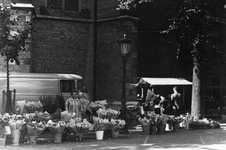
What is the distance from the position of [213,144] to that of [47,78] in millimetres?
→ 8399

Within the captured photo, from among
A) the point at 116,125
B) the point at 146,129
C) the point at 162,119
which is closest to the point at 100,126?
the point at 116,125

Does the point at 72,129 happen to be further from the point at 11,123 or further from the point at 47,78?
the point at 47,78

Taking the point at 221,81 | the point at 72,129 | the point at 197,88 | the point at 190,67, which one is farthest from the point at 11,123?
the point at 221,81

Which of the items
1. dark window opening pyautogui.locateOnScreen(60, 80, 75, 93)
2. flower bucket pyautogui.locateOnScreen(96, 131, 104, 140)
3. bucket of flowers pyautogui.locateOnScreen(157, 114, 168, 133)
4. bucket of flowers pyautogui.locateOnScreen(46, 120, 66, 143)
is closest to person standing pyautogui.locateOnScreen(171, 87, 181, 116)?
bucket of flowers pyautogui.locateOnScreen(157, 114, 168, 133)

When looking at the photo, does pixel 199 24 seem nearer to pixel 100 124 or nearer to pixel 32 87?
pixel 100 124

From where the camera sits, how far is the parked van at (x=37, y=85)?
54.3 ft

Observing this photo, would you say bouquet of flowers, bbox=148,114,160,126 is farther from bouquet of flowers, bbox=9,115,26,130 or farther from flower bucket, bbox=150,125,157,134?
bouquet of flowers, bbox=9,115,26,130

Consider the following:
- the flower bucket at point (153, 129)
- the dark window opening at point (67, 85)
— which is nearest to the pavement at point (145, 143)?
the flower bucket at point (153, 129)

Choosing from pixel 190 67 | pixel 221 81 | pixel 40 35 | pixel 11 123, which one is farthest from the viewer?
pixel 221 81

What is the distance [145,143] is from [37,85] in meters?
6.89

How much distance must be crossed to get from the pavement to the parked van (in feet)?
14.7

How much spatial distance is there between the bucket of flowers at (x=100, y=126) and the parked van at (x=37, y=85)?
15.2 feet

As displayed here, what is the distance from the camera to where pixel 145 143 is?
11.7 m

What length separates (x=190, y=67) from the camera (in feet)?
90.1
